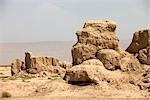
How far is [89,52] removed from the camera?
49031 millimetres

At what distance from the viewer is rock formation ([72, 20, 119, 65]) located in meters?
49.0

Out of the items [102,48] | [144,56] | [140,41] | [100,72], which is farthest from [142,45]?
[100,72]

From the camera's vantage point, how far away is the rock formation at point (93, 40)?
1928 inches

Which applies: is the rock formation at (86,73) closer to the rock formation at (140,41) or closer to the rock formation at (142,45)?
the rock formation at (142,45)

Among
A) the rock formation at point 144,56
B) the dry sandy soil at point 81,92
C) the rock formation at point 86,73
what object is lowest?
the dry sandy soil at point 81,92

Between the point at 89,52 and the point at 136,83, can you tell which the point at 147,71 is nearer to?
the point at 136,83

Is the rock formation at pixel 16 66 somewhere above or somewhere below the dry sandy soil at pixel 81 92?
above

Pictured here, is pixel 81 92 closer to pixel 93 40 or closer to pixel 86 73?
pixel 86 73

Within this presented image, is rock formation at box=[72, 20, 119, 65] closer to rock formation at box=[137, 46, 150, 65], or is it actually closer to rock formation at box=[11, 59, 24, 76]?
rock formation at box=[137, 46, 150, 65]

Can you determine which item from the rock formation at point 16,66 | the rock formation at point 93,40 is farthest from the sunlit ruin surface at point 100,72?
the rock formation at point 16,66

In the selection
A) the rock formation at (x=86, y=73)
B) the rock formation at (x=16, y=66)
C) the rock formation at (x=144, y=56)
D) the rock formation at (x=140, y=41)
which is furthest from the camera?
the rock formation at (x=16, y=66)

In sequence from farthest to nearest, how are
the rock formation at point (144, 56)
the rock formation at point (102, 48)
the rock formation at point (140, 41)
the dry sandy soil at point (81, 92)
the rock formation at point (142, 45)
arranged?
1. the rock formation at point (140, 41)
2. the rock formation at point (142, 45)
3. the rock formation at point (144, 56)
4. the rock formation at point (102, 48)
5. the dry sandy soil at point (81, 92)

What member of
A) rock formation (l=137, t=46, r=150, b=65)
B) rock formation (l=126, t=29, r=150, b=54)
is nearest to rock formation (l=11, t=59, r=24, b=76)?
rock formation (l=126, t=29, r=150, b=54)

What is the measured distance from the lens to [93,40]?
49.2 metres
